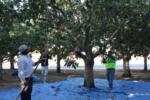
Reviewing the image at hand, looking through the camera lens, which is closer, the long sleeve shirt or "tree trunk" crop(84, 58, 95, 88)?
the long sleeve shirt

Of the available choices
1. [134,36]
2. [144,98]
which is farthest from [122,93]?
[134,36]

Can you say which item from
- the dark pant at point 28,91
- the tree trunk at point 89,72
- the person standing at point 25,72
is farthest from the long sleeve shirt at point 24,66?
the tree trunk at point 89,72

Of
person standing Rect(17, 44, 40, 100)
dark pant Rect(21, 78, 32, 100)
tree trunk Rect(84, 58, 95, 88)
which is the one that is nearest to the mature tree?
tree trunk Rect(84, 58, 95, 88)

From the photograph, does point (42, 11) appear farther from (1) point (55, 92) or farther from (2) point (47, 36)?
(1) point (55, 92)

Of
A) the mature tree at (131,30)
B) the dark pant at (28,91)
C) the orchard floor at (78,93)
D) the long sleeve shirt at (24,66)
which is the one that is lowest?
the orchard floor at (78,93)

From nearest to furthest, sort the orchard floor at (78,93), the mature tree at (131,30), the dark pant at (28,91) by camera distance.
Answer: the dark pant at (28,91) → the orchard floor at (78,93) → the mature tree at (131,30)

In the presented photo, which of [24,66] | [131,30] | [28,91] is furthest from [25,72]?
[131,30]

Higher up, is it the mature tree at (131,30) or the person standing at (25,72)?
the mature tree at (131,30)

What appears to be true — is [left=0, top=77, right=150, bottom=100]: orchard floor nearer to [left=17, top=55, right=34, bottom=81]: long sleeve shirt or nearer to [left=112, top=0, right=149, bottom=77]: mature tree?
[left=112, top=0, right=149, bottom=77]: mature tree

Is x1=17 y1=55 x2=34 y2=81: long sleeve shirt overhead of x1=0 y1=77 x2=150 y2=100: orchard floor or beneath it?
overhead

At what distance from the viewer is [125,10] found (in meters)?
17.2

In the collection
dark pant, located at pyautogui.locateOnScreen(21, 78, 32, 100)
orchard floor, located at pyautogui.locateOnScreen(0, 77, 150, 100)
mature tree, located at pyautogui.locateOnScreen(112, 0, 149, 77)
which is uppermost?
mature tree, located at pyautogui.locateOnScreen(112, 0, 149, 77)

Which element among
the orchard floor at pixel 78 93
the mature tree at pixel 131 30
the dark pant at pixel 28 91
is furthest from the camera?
the mature tree at pixel 131 30

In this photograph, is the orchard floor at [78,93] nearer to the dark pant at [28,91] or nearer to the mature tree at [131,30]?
the mature tree at [131,30]
